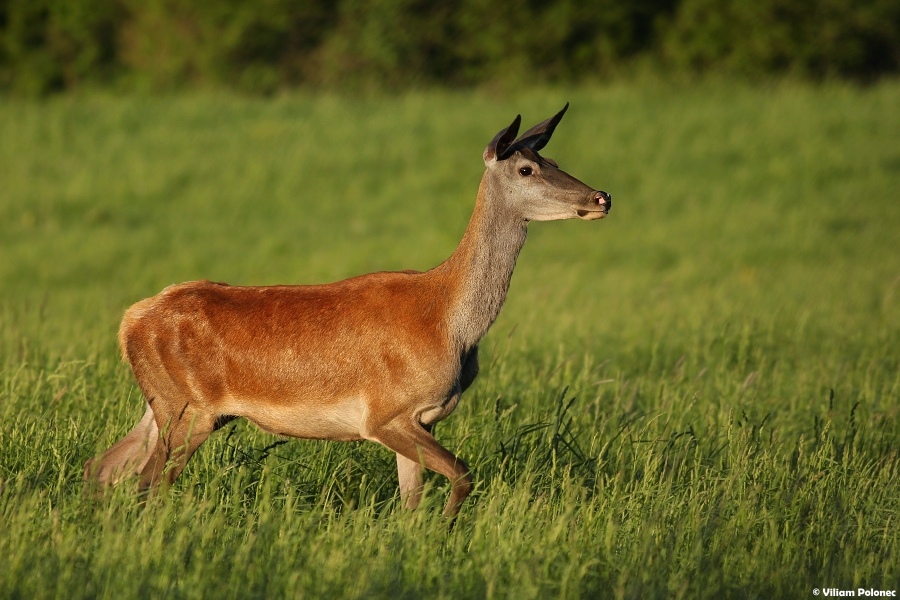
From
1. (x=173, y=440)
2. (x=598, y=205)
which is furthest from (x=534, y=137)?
(x=173, y=440)

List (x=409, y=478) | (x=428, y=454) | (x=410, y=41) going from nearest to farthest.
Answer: (x=428, y=454), (x=409, y=478), (x=410, y=41)

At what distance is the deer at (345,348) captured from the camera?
6234 mm

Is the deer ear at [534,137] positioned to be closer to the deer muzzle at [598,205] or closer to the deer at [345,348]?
the deer at [345,348]

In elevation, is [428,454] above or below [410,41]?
above

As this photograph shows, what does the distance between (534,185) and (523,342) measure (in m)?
2.85

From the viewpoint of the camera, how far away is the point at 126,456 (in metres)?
6.48

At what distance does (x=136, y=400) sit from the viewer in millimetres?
7602

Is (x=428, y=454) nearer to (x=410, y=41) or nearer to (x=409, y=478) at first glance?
(x=409, y=478)

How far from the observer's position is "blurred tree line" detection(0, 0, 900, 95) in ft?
107

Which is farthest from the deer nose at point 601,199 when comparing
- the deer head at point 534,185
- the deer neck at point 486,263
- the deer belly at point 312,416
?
the deer belly at point 312,416

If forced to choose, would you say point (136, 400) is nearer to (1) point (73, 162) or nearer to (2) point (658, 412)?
(2) point (658, 412)

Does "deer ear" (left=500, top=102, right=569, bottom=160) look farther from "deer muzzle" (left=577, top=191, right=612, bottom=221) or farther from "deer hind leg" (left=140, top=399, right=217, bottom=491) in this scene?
"deer hind leg" (left=140, top=399, right=217, bottom=491)

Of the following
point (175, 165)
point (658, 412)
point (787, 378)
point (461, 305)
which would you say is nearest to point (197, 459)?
point (461, 305)

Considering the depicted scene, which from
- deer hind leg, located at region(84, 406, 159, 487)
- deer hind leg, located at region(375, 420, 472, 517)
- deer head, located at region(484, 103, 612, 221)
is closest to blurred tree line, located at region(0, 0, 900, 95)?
deer head, located at region(484, 103, 612, 221)
